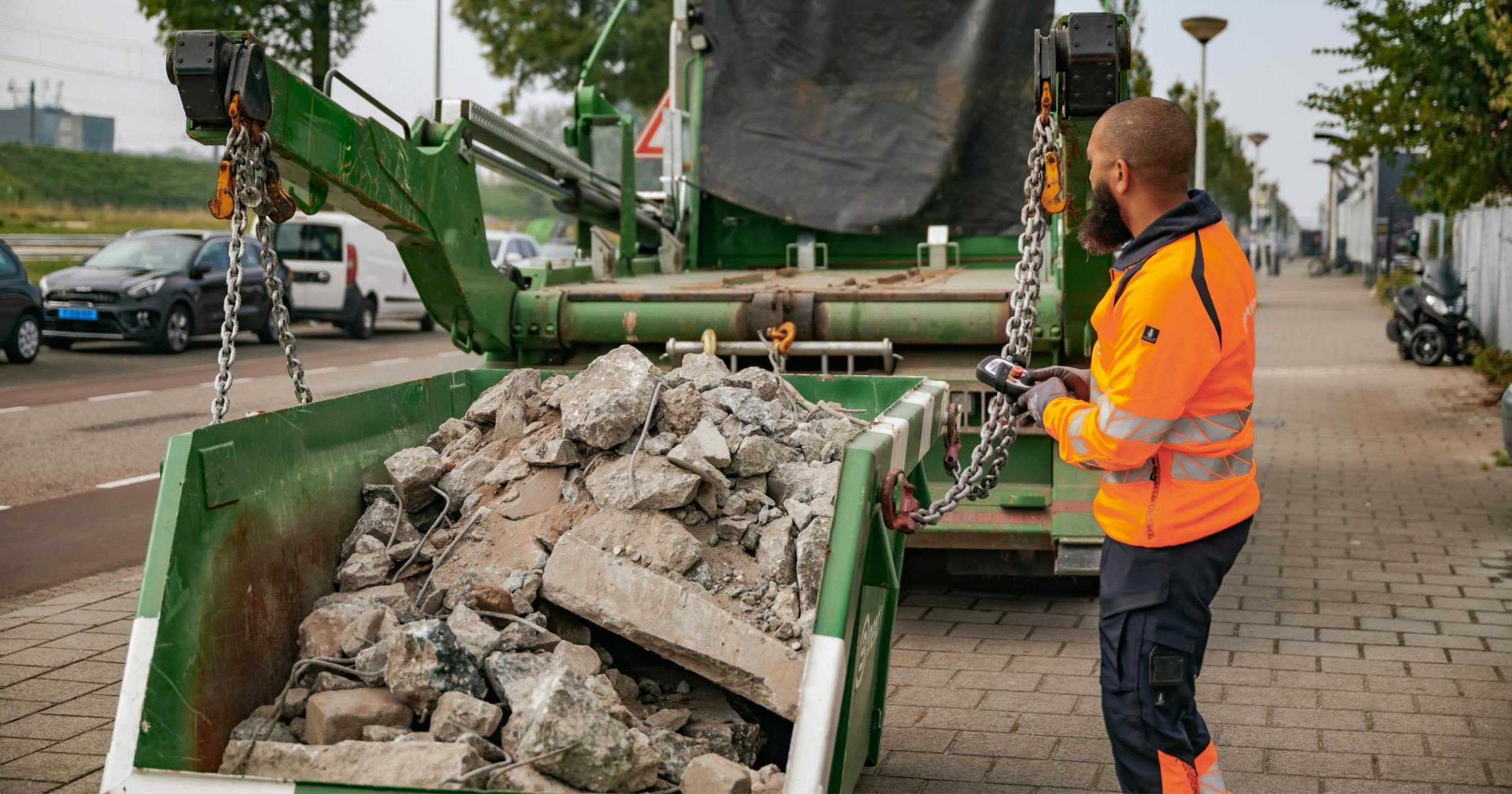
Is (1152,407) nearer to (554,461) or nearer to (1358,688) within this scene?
(554,461)

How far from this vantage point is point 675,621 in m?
3.47

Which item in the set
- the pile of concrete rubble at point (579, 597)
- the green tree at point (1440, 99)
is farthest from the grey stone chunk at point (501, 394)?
the green tree at point (1440, 99)

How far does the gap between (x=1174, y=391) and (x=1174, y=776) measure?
873 mm

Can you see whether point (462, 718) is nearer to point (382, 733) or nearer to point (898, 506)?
point (382, 733)

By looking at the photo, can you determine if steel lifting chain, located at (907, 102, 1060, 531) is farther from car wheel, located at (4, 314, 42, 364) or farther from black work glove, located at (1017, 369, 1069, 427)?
car wheel, located at (4, 314, 42, 364)

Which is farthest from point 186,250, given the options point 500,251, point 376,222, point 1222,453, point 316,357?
point 1222,453

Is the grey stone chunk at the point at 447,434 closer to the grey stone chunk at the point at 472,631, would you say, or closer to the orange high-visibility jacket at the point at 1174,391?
the grey stone chunk at the point at 472,631

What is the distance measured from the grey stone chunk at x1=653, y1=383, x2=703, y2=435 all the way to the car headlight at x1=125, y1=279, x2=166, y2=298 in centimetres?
1680

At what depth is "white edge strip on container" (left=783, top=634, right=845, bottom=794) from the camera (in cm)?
274

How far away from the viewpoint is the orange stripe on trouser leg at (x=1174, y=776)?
128 inches

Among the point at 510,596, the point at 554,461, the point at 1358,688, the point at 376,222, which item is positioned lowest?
the point at 1358,688

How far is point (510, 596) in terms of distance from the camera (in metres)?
3.54

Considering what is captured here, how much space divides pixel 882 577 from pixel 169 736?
5.27 feet

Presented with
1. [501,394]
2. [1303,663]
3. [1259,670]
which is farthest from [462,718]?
[1303,663]
